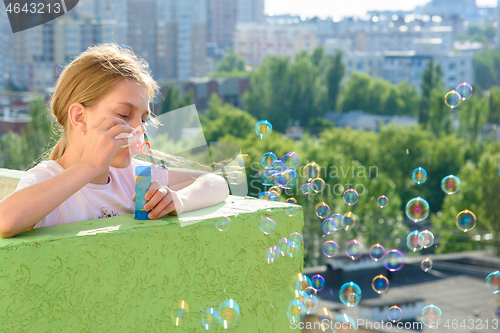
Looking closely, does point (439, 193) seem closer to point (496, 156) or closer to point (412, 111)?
point (496, 156)

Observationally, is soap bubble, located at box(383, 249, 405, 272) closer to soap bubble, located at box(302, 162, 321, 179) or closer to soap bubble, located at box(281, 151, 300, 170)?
soap bubble, located at box(302, 162, 321, 179)

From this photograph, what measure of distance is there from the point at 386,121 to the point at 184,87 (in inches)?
659

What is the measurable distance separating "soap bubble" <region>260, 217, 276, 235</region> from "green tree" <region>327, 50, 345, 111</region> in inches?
1748

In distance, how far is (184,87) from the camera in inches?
1836

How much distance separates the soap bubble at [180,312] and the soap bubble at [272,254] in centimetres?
24

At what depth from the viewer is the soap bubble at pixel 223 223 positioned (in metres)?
1.30

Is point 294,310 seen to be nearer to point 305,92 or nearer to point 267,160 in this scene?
point 267,160

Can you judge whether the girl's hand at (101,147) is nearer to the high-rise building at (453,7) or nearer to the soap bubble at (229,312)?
the soap bubble at (229,312)

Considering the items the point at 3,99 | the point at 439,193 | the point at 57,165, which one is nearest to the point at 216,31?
the point at 3,99

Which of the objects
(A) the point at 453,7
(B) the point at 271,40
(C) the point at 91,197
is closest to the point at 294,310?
(C) the point at 91,197

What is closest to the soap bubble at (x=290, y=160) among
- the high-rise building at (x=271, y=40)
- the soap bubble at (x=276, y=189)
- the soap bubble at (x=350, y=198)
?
the soap bubble at (x=276, y=189)

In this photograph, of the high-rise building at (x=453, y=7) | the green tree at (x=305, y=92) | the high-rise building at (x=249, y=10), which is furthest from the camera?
the high-rise building at (x=453, y=7)

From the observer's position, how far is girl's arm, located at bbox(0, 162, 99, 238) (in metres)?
1.13

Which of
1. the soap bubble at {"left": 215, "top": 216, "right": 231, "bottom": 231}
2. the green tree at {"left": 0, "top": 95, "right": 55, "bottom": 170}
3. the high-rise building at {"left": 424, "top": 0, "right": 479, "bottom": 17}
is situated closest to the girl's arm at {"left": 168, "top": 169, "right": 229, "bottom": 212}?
the soap bubble at {"left": 215, "top": 216, "right": 231, "bottom": 231}
